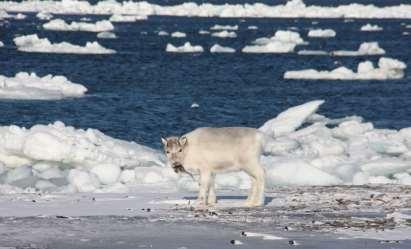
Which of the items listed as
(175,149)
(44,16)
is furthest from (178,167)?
(44,16)

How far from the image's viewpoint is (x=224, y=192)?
54.9ft

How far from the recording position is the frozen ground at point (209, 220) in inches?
446

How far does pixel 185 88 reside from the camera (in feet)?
196

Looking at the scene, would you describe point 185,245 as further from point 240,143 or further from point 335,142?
point 335,142

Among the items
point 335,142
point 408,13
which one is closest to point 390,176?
point 335,142

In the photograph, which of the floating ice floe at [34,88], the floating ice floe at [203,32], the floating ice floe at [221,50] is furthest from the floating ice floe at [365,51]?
the floating ice floe at [34,88]

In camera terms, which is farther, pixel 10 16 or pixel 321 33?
pixel 10 16

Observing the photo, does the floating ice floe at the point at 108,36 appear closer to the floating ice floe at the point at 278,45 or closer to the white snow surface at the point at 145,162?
the floating ice floe at the point at 278,45

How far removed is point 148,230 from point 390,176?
10287 millimetres

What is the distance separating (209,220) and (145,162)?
10.3 m

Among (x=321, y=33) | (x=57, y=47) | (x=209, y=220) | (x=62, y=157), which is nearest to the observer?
(x=209, y=220)

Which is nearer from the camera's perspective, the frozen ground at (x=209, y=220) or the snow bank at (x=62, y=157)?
the frozen ground at (x=209, y=220)

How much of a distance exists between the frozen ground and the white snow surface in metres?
2.69

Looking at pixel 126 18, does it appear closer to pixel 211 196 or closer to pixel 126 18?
pixel 126 18
